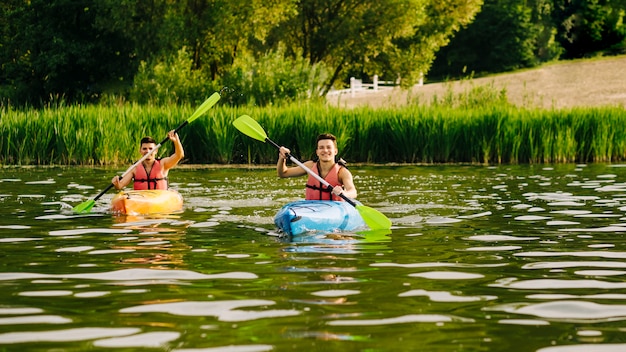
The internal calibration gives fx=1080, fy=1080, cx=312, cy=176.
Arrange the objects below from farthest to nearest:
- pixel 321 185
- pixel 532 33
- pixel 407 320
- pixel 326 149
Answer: pixel 532 33, pixel 326 149, pixel 321 185, pixel 407 320

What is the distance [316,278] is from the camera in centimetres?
730

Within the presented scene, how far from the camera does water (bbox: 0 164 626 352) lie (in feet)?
17.9

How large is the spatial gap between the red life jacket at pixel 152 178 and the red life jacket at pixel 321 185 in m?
2.63

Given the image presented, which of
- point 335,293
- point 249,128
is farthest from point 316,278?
point 249,128

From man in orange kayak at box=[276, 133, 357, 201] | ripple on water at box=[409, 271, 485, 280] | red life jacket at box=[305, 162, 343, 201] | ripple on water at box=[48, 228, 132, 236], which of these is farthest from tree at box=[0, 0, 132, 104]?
ripple on water at box=[409, 271, 485, 280]

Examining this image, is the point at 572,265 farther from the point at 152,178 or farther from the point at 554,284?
the point at 152,178

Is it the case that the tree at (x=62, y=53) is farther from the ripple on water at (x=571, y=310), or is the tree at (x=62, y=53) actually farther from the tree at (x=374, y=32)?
the ripple on water at (x=571, y=310)

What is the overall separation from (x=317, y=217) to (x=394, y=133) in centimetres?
1143

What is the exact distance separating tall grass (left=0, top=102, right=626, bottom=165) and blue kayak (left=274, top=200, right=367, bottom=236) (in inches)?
396

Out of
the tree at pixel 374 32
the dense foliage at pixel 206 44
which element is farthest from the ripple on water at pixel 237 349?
the tree at pixel 374 32

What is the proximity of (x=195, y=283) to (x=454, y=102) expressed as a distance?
62.3ft

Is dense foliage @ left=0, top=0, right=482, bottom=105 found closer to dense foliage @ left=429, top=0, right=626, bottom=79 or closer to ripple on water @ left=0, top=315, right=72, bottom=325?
dense foliage @ left=429, top=0, right=626, bottom=79

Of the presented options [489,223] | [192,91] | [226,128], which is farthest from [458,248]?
[192,91]

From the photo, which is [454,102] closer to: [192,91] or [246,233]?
[192,91]
